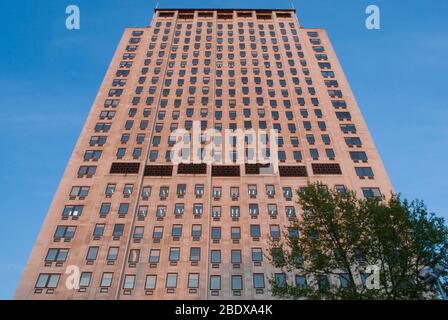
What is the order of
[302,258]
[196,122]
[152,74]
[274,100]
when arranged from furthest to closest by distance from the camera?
[152,74] < [274,100] < [196,122] < [302,258]

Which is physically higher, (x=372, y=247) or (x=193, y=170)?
(x=193, y=170)

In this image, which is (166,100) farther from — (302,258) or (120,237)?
(302,258)

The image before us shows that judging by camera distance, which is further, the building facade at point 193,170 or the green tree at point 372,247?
the building facade at point 193,170

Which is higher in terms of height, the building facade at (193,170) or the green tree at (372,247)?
the building facade at (193,170)

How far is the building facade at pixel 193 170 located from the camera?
36000 mm

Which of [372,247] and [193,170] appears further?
[193,170]

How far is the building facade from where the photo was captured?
1417 inches

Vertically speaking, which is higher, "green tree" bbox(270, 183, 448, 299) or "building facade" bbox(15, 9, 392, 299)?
"building facade" bbox(15, 9, 392, 299)

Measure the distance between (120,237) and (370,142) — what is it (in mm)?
31939

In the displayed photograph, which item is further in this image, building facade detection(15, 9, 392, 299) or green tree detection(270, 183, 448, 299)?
building facade detection(15, 9, 392, 299)

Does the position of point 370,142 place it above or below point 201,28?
below

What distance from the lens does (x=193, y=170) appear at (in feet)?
149
